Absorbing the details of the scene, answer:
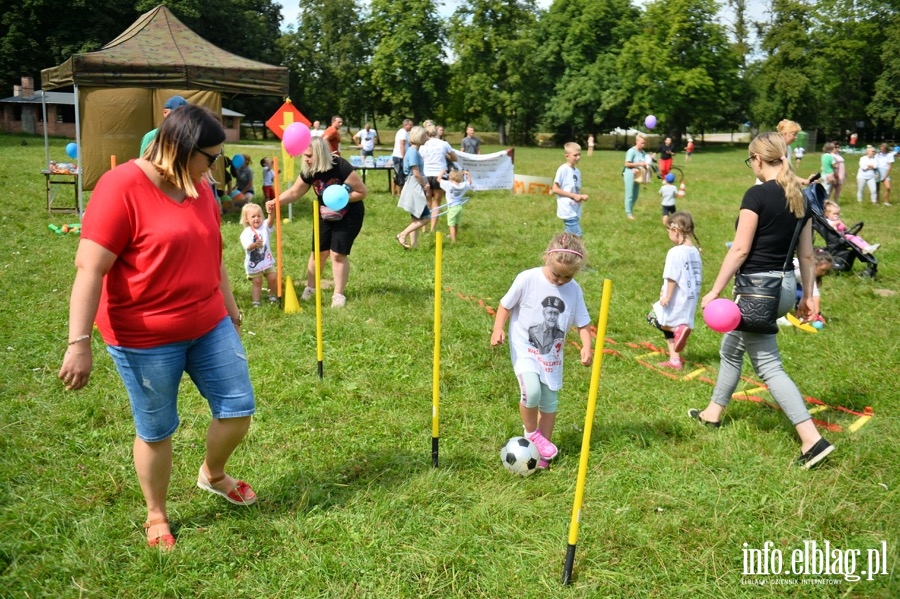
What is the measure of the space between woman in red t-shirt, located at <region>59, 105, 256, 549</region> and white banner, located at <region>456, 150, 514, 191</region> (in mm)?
16797

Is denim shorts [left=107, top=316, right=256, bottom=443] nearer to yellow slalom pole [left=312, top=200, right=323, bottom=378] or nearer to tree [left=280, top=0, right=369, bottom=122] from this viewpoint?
yellow slalom pole [left=312, top=200, right=323, bottom=378]

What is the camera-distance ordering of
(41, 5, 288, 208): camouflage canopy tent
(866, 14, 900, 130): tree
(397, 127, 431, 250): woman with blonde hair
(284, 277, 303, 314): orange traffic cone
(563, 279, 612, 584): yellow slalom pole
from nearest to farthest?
(563, 279, 612, 584): yellow slalom pole
(284, 277, 303, 314): orange traffic cone
(397, 127, 431, 250): woman with blonde hair
(41, 5, 288, 208): camouflage canopy tent
(866, 14, 900, 130): tree

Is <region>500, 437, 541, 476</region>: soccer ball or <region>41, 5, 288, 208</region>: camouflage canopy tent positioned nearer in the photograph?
<region>500, 437, 541, 476</region>: soccer ball

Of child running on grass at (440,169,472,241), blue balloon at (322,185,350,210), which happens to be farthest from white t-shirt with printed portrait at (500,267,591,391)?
child running on grass at (440,169,472,241)

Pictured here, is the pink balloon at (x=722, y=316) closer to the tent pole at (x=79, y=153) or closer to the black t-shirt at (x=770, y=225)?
the black t-shirt at (x=770, y=225)

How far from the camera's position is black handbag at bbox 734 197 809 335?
15.2 ft

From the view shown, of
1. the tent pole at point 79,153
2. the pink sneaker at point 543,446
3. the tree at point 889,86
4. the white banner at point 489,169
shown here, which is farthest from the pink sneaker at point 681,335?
the tree at point 889,86

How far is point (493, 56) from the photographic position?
5650cm

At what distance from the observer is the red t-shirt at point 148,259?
2.96 metres

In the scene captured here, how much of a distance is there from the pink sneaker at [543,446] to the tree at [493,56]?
176 ft

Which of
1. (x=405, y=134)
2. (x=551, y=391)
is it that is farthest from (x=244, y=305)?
(x=405, y=134)

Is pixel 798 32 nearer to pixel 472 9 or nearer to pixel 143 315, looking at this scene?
pixel 472 9

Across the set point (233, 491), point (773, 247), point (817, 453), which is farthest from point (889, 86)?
point (233, 491)

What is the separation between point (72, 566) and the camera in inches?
130
